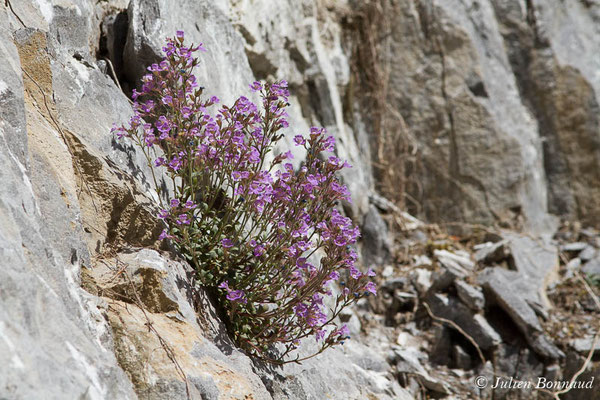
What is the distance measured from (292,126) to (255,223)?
2100mm

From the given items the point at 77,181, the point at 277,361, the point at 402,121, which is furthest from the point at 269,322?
the point at 402,121

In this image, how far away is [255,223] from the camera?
2.77 m

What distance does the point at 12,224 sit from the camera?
75.5 inches

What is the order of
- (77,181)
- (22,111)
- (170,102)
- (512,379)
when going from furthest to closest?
(512,379) < (170,102) < (77,181) < (22,111)

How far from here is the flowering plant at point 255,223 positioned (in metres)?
2.64

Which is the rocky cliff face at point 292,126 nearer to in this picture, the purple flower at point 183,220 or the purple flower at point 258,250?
the purple flower at point 183,220

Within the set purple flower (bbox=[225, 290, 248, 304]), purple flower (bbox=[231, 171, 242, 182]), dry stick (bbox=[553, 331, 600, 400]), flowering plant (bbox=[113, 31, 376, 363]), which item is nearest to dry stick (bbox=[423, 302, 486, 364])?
dry stick (bbox=[553, 331, 600, 400])

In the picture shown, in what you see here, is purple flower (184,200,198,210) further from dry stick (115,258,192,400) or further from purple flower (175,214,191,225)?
dry stick (115,258,192,400)

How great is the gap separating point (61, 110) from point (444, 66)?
5040 mm

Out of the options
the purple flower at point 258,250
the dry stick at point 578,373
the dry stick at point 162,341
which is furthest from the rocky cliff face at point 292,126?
the purple flower at point 258,250

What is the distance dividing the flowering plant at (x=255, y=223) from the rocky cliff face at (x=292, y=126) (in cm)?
16

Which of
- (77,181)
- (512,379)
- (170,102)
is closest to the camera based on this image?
(77,181)

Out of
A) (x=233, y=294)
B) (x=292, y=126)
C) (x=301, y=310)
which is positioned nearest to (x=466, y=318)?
(x=292, y=126)

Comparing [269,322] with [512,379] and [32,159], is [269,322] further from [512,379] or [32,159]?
[512,379]
